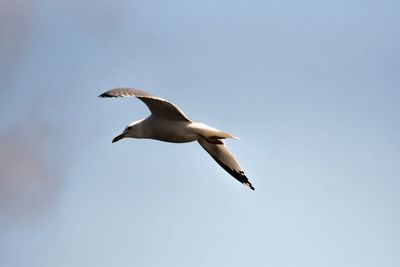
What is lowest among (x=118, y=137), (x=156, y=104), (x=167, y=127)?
(x=118, y=137)

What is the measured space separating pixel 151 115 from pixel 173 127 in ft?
1.07

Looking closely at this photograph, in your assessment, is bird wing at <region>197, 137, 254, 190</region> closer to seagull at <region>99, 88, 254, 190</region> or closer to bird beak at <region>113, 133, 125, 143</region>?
seagull at <region>99, 88, 254, 190</region>

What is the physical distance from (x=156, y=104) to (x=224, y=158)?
1.74 metres

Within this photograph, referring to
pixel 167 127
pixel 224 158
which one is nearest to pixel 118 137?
pixel 167 127

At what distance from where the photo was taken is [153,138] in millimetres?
9828

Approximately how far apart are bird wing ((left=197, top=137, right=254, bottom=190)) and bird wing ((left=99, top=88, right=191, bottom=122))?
3.90 feet

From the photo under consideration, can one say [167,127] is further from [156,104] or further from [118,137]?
[118,137]

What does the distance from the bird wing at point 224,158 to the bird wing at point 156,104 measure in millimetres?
1188

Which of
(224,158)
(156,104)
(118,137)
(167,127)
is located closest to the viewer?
(156,104)

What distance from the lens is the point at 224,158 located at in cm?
1092

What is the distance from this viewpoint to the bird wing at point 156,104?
29.4ft

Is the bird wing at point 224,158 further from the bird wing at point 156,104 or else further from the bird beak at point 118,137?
the bird wing at point 156,104

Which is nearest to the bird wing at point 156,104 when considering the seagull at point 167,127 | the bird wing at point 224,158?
the seagull at point 167,127

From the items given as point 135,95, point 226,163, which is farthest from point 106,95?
point 226,163
